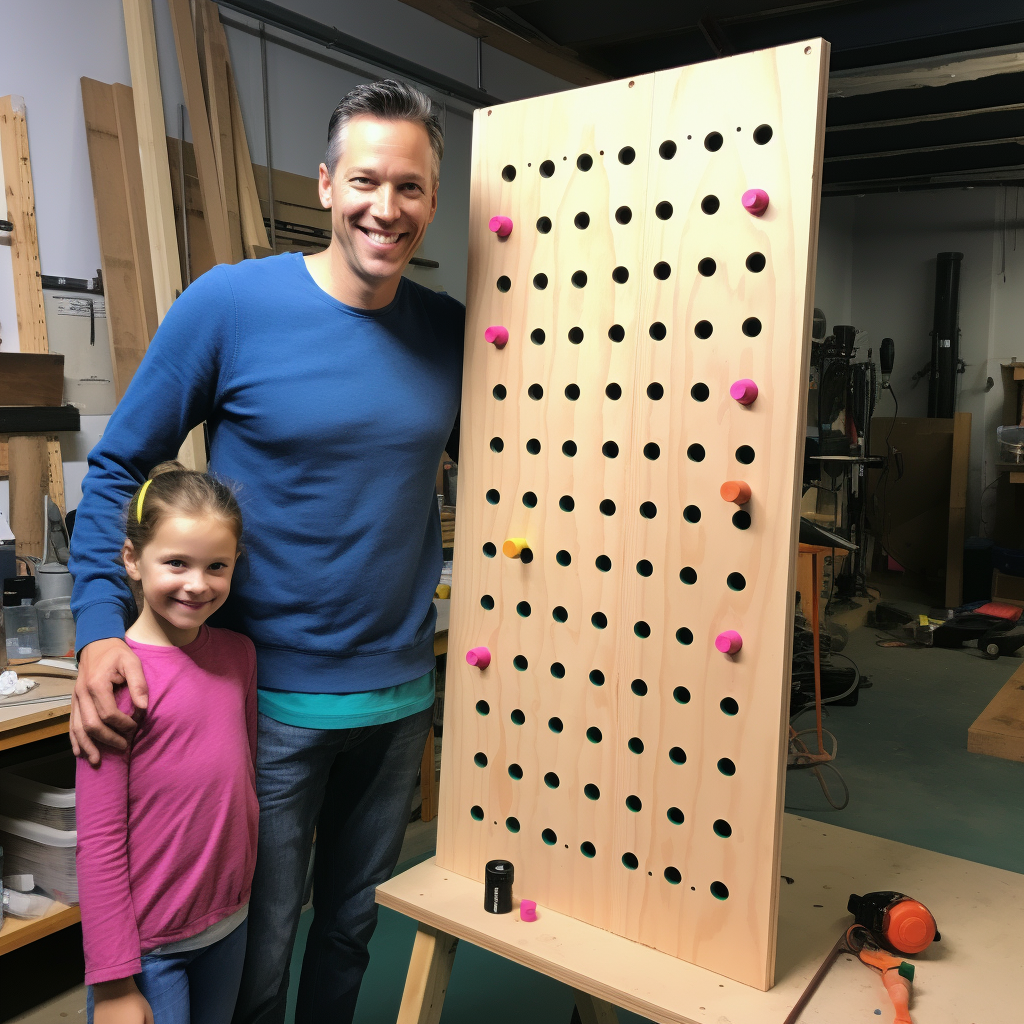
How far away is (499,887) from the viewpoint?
4.22 feet

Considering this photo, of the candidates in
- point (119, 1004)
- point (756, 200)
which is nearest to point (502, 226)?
point (756, 200)

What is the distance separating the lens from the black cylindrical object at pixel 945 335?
319 inches

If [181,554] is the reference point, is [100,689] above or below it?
below

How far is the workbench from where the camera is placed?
1.11 meters

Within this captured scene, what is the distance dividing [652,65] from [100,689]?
4.95 meters

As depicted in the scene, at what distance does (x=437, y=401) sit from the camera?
1384mm

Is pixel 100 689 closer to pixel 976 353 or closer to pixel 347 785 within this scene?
pixel 347 785

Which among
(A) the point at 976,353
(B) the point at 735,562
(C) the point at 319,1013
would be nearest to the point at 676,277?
(B) the point at 735,562

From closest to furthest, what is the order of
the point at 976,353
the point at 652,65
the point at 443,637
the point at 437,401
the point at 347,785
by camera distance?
the point at 437,401 < the point at 347,785 < the point at 443,637 < the point at 652,65 < the point at 976,353

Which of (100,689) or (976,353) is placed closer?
(100,689)

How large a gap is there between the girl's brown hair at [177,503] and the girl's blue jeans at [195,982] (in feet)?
1.85

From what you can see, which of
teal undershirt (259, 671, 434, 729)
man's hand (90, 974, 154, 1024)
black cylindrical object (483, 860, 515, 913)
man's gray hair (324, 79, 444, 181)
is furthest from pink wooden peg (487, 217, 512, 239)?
man's hand (90, 974, 154, 1024)

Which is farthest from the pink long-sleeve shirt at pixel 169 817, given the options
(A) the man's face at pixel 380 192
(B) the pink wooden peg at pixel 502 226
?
(B) the pink wooden peg at pixel 502 226

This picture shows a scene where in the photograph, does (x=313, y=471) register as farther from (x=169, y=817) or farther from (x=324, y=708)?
(x=169, y=817)
